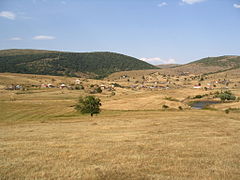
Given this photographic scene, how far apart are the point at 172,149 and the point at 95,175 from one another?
851 centimetres

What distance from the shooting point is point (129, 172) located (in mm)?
13156

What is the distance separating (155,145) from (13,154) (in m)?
11.1

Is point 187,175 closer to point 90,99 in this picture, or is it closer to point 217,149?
point 217,149

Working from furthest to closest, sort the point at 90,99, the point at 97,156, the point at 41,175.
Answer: the point at 90,99, the point at 97,156, the point at 41,175

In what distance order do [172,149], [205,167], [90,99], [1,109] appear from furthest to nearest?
[1,109] → [90,99] → [172,149] → [205,167]

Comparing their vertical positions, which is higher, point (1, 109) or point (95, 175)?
point (95, 175)

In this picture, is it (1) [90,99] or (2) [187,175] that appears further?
(1) [90,99]

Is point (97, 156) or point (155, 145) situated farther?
point (155, 145)

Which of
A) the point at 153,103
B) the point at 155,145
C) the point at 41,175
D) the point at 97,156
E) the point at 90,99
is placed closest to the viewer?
the point at 41,175

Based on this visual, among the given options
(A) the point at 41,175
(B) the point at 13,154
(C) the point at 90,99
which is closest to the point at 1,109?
(C) the point at 90,99

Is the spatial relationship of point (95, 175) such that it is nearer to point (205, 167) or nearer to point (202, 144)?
point (205, 167)

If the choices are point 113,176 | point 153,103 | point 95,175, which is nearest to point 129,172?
point 113,176

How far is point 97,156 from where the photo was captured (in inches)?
651

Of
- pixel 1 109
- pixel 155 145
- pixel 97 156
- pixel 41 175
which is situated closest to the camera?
pixel 41 175
